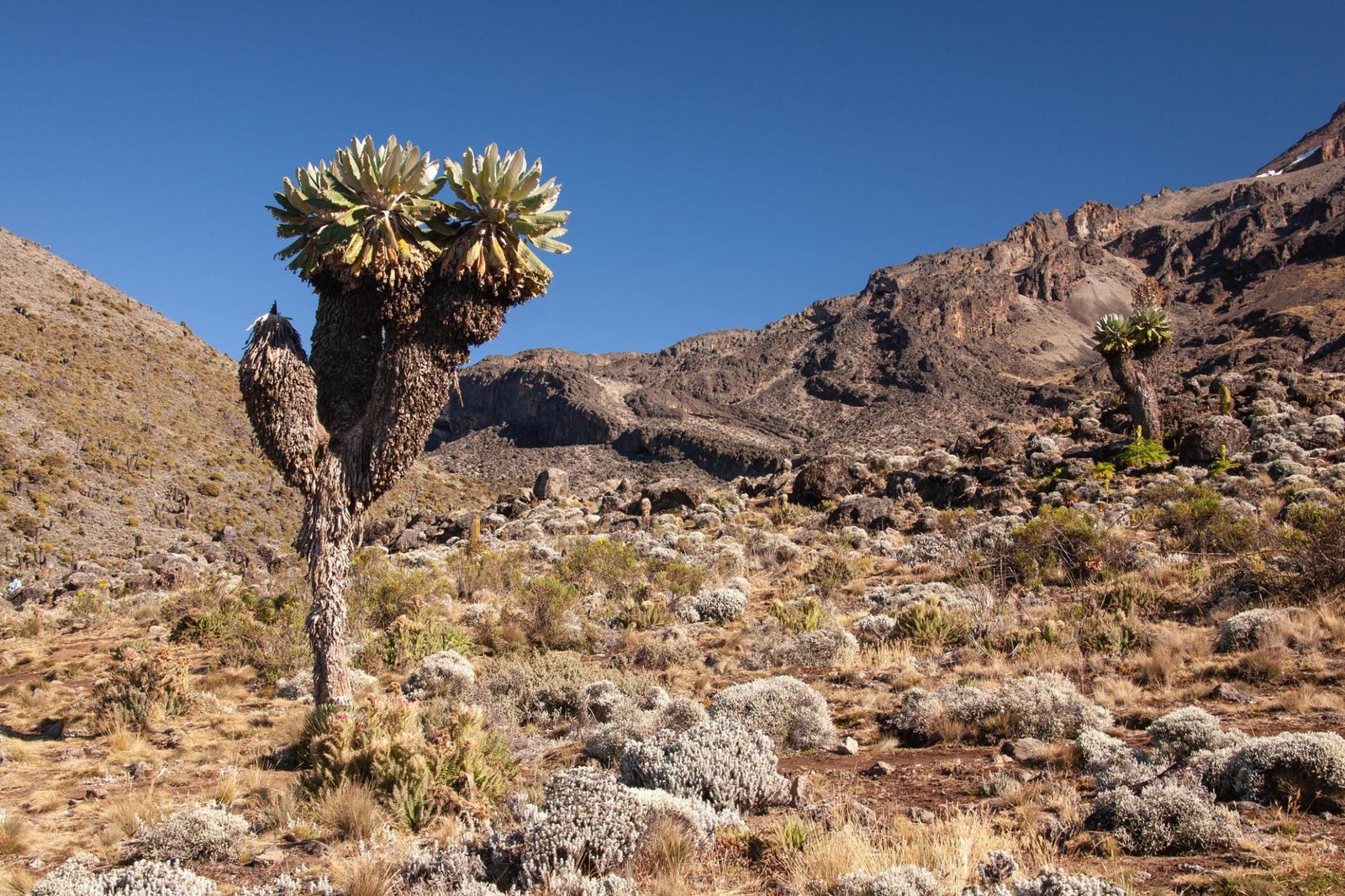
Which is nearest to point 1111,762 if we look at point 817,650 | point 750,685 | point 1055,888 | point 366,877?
point 1055,888

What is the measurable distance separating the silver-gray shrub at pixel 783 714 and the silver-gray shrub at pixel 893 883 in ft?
9.14

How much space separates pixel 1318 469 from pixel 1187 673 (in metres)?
11.9

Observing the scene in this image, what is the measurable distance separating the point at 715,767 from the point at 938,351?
82151 millimetres

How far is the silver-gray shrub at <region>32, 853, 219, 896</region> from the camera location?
12.5ft

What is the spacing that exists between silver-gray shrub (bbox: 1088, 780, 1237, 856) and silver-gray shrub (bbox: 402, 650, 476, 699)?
6407mm

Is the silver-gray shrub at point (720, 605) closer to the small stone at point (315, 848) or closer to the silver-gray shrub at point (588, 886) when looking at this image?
the small stone at point (315, 848)

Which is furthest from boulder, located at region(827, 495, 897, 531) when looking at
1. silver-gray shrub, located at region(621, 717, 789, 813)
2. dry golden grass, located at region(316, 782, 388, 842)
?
dry golden grass, located at region(316, 782, 388, 842)

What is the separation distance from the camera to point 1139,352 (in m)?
22.6

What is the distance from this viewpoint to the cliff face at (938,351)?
65.7m

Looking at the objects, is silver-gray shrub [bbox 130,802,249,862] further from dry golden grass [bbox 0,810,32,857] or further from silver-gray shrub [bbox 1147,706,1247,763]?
silver-gray shrub [bbox 1147,706,1247,763]

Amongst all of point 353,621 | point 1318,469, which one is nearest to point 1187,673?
point 353,621

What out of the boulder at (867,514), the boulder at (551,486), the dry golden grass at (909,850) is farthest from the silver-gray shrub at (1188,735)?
the boulder at (551,486)

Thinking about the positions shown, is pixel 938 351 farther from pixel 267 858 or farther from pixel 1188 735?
pixel 267 858

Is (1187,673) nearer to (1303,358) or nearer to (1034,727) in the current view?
(1034,727)
